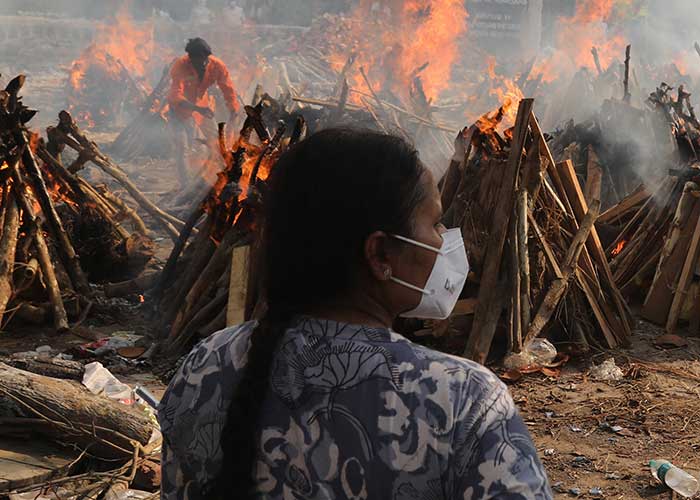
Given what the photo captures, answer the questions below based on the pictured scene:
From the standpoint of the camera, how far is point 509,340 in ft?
20.1

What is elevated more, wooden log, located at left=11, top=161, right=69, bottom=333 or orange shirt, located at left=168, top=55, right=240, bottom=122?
orange shirt, located at left=168, top=55, right=240, bottom=122

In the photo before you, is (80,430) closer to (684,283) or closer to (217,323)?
(217,323)

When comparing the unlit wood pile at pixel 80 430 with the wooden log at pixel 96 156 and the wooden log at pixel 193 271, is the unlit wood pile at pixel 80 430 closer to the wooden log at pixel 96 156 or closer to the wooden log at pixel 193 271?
the wooden log at pixel 193 271

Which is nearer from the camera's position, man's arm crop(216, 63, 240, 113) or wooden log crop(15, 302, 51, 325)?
wooden log crop(15, 302, 51, 325)

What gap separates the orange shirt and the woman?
11317 mm

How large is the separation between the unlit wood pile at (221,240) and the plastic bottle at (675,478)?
2962 mm

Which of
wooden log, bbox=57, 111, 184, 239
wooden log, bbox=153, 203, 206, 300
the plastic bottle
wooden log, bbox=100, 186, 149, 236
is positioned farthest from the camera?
wooden log, bbox=100, 186, 149, 236

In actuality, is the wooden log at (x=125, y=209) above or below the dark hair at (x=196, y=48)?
below

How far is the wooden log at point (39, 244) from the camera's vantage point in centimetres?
672

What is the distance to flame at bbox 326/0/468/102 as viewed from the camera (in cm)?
2169

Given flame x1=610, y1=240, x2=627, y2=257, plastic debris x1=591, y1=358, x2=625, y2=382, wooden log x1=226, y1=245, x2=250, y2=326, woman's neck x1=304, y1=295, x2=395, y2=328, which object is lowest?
plastic debris x1=591, y1=358, x2=625, y2=382

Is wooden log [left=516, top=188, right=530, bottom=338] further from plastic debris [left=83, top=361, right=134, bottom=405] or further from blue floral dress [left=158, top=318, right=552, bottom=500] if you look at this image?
blue floral dress [left=158, top=318, right=552, bottom=500]

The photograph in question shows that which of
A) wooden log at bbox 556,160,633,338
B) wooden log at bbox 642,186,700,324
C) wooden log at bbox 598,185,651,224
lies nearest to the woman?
wooden log at bbox 556,160,633,338

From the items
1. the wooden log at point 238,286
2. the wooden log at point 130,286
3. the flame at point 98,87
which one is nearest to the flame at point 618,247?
the wooden log at point 238,286
